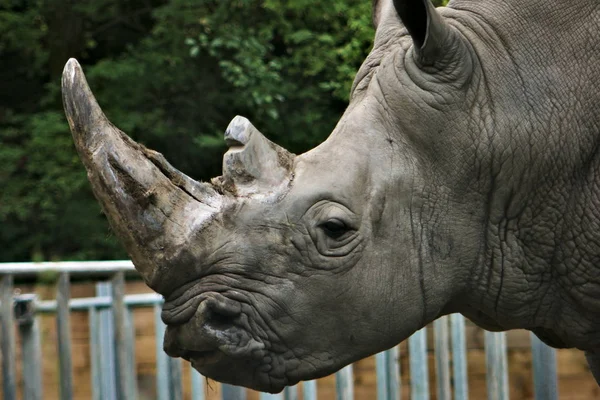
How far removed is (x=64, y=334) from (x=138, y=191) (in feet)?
7.65

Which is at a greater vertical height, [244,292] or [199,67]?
[199,67]

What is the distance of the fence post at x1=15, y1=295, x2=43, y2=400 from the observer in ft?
17.5

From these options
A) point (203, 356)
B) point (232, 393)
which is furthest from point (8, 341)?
point (203, 356)

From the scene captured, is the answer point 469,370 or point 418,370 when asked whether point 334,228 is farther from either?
point 469,370

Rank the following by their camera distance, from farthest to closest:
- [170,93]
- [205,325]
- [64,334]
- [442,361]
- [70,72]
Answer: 1. [170,93]
2. [442,361]
3. [64,334]
4. [70,72]
5. [205,325]

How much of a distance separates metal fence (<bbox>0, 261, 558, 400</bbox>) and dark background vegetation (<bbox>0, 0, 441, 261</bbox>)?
3.68 meters

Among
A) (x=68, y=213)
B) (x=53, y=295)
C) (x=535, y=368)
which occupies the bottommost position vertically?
(x=535, y=368)

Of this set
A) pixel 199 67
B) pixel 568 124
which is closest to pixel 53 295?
pixel 568 124

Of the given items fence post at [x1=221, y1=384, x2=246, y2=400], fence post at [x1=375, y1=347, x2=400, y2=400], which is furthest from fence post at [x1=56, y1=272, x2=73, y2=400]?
fence post at [x1=375, y1=347, x2=400, y2=400]

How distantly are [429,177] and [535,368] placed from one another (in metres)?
2.13

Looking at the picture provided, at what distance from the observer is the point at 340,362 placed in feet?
11.0

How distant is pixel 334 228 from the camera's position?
130 inches

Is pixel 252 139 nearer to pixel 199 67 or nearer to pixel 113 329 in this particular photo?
pixel 113 329

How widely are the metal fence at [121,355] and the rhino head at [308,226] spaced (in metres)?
1.91
